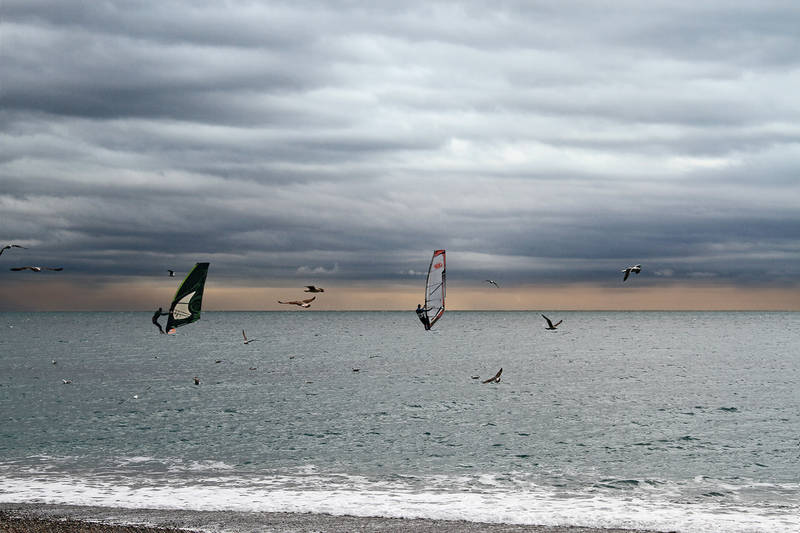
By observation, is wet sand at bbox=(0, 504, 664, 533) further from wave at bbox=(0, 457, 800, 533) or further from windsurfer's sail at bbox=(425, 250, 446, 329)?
windsurfer's sail at bbox=(425, 250, 446, 329)

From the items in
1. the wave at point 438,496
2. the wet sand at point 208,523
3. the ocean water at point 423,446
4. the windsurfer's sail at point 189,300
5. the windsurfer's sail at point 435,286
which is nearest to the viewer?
the wet sand at point 208,523

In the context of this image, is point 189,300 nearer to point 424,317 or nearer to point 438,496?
point 424,317

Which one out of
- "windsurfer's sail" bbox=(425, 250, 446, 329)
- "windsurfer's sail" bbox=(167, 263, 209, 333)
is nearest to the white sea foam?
"windsurfer's sail" bbox=(167, 263, 209, 333)

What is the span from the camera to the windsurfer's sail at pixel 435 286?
6519 cm

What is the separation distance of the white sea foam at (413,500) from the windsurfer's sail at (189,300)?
994 inches

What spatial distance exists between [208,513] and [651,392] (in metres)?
43.1

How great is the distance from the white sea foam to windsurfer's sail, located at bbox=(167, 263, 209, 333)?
82.9 feet

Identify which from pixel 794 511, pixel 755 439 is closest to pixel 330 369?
pixel 755 439

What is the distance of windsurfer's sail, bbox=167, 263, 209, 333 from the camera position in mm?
48844

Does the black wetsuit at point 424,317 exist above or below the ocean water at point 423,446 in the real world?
above

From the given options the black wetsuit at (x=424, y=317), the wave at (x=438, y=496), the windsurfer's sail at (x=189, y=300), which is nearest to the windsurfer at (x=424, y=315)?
the black wetsuit at (x=424, y=317)

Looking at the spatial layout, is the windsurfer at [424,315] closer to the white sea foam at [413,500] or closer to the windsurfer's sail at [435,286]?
the windsurfer's sail at [435,286]

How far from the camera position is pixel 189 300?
49.5 metres

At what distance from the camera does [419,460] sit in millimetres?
28141
